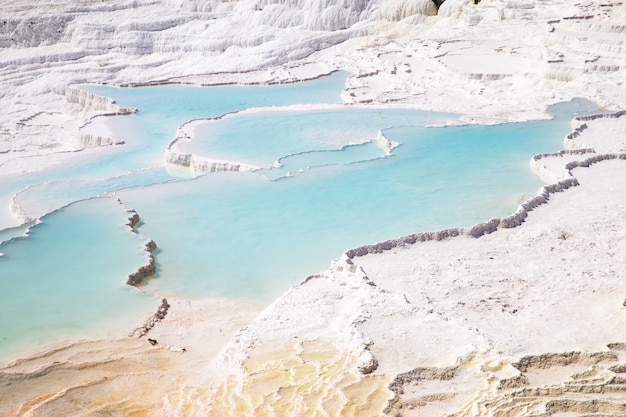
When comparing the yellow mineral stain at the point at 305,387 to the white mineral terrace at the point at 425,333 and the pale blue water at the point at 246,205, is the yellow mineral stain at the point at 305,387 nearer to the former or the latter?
the white mineral terrace at the point at 425,333

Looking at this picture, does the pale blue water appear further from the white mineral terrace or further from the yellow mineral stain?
the yellow mineral stain

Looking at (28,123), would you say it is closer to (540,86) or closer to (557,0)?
(540,86)

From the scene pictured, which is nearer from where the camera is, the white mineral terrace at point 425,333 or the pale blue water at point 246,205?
the white mineral terrace at point 425,333

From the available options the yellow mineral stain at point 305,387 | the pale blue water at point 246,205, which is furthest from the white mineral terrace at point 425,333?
the pale blue water at point 246,205

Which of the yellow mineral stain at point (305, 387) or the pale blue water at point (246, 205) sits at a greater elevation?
the yellow mineral stain at point (305, 387)

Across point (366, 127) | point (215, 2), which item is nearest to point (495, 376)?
point (366, 127)

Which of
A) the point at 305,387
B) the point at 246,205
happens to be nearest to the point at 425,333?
the point at 305,387

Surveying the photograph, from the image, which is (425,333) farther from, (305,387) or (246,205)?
(246,205)

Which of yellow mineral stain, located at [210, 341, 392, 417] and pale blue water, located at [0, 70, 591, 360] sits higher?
yellow mineral stain, located at [210, 341, 392, 417]

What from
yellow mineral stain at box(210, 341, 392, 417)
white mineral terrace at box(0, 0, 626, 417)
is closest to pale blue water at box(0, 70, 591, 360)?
white mineral terrace at box(0, 0, 626, 417)
